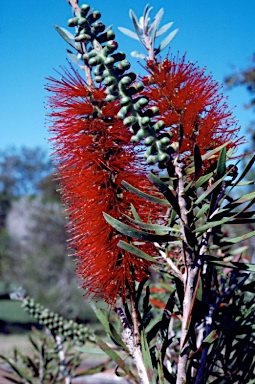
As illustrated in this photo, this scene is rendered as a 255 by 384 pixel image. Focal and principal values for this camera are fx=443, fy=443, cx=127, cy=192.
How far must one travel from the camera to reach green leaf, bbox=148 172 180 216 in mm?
506

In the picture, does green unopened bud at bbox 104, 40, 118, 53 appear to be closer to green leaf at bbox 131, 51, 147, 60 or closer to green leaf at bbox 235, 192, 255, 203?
green leaf at bbox 131, 51, 147, 60

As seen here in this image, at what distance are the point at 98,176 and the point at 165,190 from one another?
127mm

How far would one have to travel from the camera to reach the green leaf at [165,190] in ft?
→ 1.66

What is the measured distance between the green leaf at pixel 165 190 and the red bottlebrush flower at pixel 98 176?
0.08 metres

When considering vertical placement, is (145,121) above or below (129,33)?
below

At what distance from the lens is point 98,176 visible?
0.61m

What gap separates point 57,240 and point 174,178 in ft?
32.7

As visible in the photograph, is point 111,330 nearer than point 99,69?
No

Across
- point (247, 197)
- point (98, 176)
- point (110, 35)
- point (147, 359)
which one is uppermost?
point (110, 35)

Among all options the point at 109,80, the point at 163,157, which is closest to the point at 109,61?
the point at 109,80

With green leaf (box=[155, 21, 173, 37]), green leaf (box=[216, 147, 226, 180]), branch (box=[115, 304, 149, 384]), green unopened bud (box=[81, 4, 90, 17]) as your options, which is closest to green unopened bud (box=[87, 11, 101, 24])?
green unopened bud (box=[81, 4, 90, 17])

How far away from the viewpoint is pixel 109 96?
1.68 ft

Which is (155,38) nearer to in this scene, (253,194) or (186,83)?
(186,83)

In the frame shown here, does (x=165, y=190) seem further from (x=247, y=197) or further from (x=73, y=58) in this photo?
(x=73, y=58)
